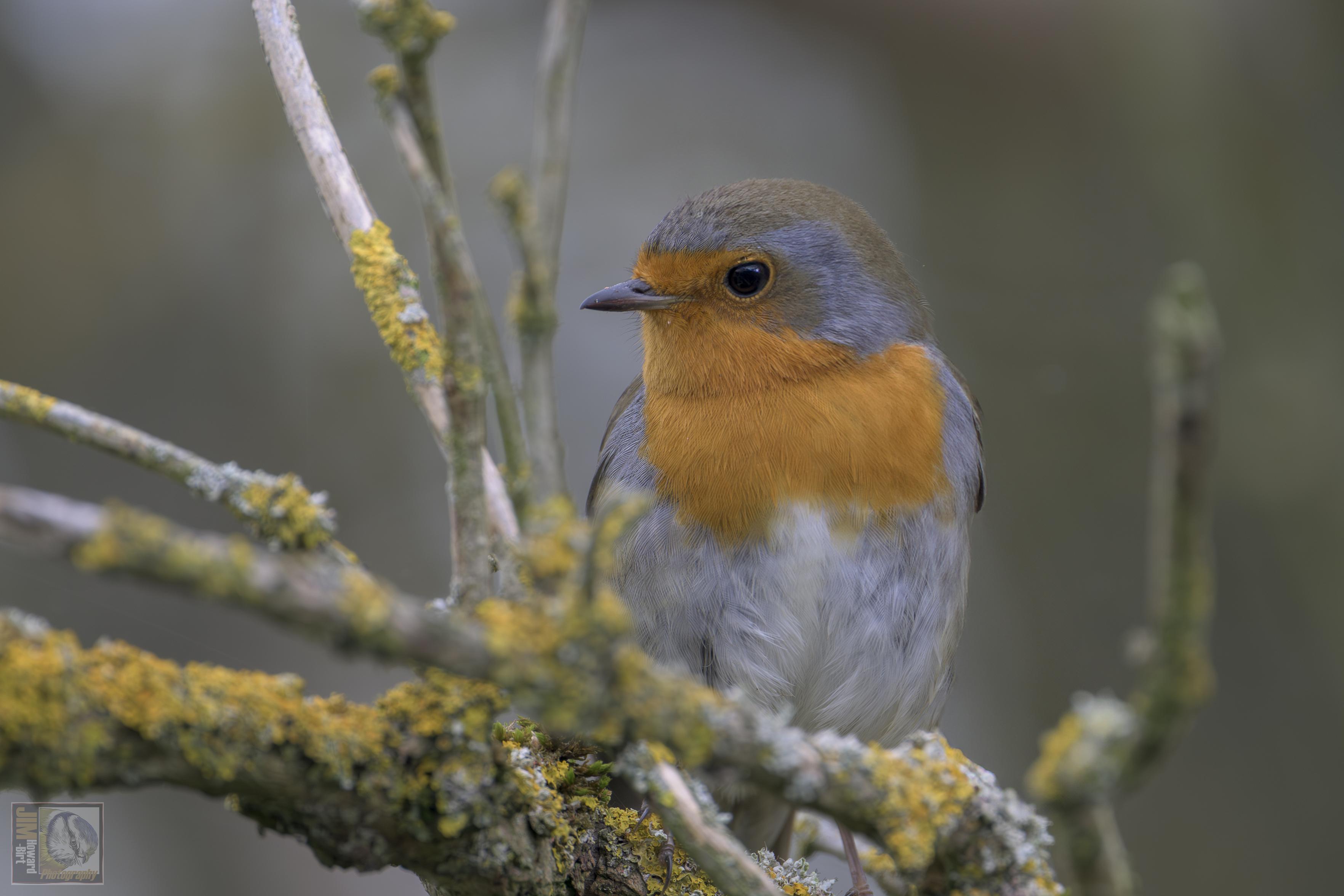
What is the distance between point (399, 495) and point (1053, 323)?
10.5ft

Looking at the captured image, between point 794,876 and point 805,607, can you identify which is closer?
point 794,876

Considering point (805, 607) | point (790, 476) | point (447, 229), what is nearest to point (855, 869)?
point (805, 607)

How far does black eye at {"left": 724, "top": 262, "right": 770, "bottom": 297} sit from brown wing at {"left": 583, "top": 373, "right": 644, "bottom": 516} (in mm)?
389

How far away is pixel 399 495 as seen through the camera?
518 centimetres

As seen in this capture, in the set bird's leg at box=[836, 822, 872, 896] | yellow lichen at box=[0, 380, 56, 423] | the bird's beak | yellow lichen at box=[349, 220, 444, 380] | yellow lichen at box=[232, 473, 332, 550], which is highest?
the bird's beak

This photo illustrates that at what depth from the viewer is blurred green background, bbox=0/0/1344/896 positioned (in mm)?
4566

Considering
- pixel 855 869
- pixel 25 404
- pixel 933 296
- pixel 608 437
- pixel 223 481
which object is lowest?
pixel 855 869

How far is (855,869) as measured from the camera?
2.52m

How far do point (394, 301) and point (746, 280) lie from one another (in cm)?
143

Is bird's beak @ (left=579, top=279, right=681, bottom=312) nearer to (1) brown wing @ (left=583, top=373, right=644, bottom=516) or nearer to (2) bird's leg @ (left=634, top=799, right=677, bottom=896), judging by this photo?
(1) brown wing @ (left=583, top=373, right=644, bottom=516)

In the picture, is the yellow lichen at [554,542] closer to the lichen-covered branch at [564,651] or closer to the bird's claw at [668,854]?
the lichen-covered branch at [564,651]

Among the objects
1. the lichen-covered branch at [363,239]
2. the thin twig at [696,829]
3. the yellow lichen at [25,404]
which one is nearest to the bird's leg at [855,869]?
the thin twig at [696,829]

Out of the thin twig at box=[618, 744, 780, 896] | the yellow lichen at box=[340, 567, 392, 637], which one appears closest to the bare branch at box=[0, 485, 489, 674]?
the yellow lichen at box=[340, 567, 392, 637]

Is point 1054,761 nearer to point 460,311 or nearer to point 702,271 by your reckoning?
point 460,311
